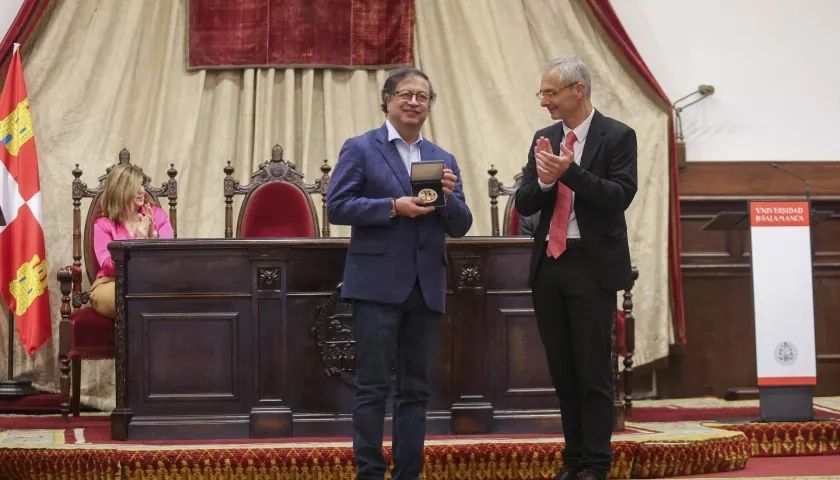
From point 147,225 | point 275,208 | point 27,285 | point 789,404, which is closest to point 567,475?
point 789,404

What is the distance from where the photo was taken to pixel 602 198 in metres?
3.01

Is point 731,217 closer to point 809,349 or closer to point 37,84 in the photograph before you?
point 809,349

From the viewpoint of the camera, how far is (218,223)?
6051 millimetres

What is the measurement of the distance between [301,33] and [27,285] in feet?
7.03

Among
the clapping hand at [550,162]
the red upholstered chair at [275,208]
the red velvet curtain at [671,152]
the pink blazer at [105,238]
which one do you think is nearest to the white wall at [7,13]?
the pink blazer at [105,238]

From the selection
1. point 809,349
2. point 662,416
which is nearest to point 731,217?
point 809,349

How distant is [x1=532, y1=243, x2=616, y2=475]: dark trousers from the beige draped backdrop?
2.95m

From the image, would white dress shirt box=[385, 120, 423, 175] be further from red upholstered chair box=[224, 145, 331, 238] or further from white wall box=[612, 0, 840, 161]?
white wall box=[612, 0, 840, 161]

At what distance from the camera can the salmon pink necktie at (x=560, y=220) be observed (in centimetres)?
310

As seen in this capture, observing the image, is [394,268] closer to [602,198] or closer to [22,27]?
[602,198]

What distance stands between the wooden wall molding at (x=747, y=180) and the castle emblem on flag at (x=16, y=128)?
150 inches

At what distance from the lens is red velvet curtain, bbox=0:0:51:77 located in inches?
230

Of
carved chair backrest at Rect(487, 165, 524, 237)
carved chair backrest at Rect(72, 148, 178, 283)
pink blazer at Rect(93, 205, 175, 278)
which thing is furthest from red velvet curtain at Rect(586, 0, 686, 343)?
pink blazer at Rect(93, 205, 175, 278)

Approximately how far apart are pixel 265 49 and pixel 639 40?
2.31 m
